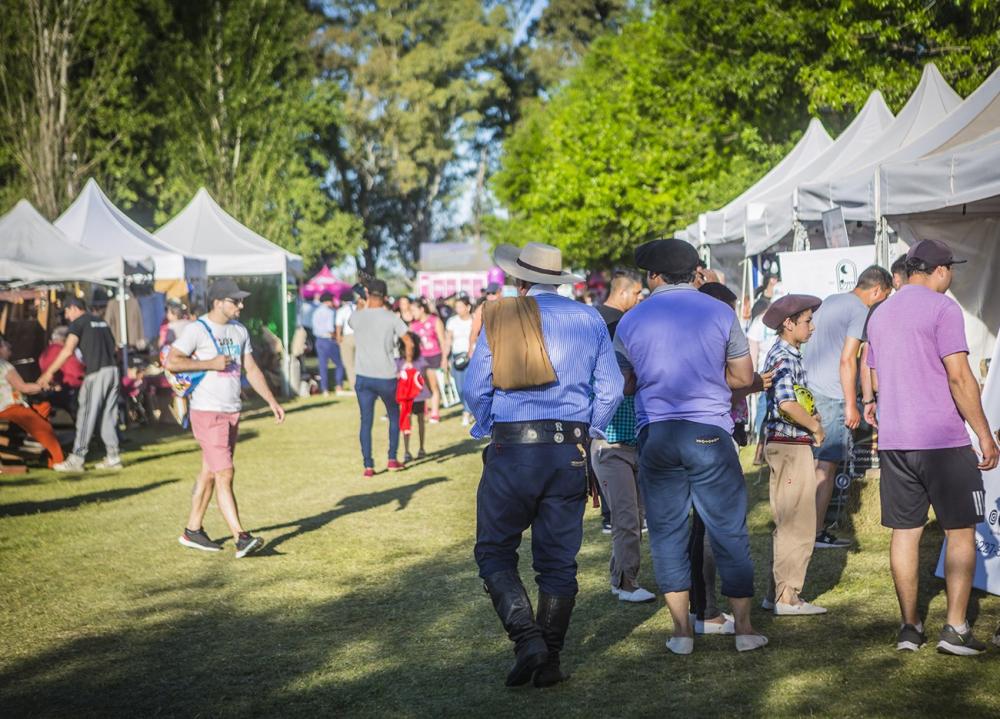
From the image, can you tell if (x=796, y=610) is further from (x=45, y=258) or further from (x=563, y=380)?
(x=45, y=258)

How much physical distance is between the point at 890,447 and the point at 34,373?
14.6m

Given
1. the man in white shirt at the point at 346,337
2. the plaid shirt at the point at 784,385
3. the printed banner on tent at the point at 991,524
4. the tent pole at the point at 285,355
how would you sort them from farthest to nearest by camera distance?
the tent pole at the point at 285,355 → the man in white shirt at the point at 346,337 → the printed banner on tent at the point at 991,524 → the plaid shirt at the point at 784,385

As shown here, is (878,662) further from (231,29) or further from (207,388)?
(231,29)

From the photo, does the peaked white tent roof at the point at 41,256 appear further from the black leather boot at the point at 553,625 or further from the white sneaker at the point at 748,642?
the white sneaker at the point at 748,642

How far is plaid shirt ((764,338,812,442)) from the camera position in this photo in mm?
5980

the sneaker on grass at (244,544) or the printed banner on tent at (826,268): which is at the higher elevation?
the printed banner on tent at (826,268)

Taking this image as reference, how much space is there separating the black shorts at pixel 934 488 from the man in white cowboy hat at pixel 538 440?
4.95ft

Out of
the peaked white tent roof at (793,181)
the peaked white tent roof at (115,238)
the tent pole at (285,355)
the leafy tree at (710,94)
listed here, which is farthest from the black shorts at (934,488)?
the tent pole at (285,355)

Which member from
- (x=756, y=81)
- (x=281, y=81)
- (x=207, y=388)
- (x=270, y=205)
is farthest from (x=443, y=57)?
(x=207, y=388)

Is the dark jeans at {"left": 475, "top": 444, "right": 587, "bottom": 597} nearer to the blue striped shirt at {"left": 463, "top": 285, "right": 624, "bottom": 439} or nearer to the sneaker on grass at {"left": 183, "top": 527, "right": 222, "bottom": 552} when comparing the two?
the blue striped shirt at {"left": 463, "top": 285, "right": 624, "bottom": 439}

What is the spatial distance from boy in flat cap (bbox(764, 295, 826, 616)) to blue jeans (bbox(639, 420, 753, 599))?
0.84 m

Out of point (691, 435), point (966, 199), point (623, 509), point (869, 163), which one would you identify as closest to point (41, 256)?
point (869, 163)

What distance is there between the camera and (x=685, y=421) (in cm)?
512

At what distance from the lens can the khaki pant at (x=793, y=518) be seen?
6051mm
